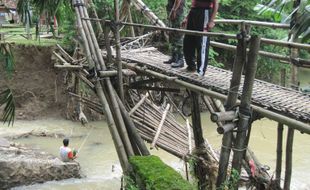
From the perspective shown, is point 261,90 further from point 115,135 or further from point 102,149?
point 102,149

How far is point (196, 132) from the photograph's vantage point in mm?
4621

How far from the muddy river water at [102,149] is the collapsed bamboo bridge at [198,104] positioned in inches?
84.3

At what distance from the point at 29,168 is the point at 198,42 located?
400cm

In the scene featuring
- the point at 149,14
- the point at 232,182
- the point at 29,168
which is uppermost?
the point at 149,14

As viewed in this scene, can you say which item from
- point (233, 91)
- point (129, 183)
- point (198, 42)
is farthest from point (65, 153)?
point (233, 91)

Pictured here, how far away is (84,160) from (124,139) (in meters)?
4.06

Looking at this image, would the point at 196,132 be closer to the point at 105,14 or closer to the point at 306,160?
the point at 306,160

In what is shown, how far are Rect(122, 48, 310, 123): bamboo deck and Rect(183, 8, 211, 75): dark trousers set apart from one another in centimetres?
13

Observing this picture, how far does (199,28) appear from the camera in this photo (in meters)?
4.02

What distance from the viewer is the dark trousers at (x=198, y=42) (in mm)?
3979

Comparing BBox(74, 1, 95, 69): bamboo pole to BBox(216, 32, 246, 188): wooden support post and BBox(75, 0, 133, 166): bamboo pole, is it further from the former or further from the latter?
BBox(216, 32, 246, 188): wooden support post

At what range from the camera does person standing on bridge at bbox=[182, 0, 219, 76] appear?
3.95 meters

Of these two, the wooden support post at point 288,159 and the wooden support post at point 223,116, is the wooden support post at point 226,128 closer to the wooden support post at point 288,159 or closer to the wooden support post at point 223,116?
the wooden support post at point 223,116

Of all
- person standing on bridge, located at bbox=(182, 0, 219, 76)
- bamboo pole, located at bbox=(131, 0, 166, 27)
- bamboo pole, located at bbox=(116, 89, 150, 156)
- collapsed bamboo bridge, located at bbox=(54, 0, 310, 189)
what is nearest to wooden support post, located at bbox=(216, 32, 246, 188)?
collapsed bamboo bridge, located at bbox=(54, 0, 310, 189)
